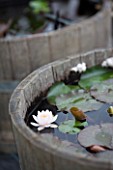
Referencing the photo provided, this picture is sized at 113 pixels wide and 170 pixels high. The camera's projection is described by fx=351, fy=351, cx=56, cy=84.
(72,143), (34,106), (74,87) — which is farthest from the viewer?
(74,87)

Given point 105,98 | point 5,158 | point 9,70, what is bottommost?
point 5,158

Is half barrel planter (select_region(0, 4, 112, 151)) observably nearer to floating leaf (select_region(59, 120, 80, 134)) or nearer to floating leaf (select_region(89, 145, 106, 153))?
floating leaf (select_region(59, 120, 80, 134))

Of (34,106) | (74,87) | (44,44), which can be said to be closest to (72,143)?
(34,106)

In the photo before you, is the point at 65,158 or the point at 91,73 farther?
the point at 91,73

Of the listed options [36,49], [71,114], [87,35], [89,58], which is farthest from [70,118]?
[87,35]

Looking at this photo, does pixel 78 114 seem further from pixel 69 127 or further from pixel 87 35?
pixel 87 35

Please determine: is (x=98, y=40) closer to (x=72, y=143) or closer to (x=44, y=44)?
(x=44, y=44)
